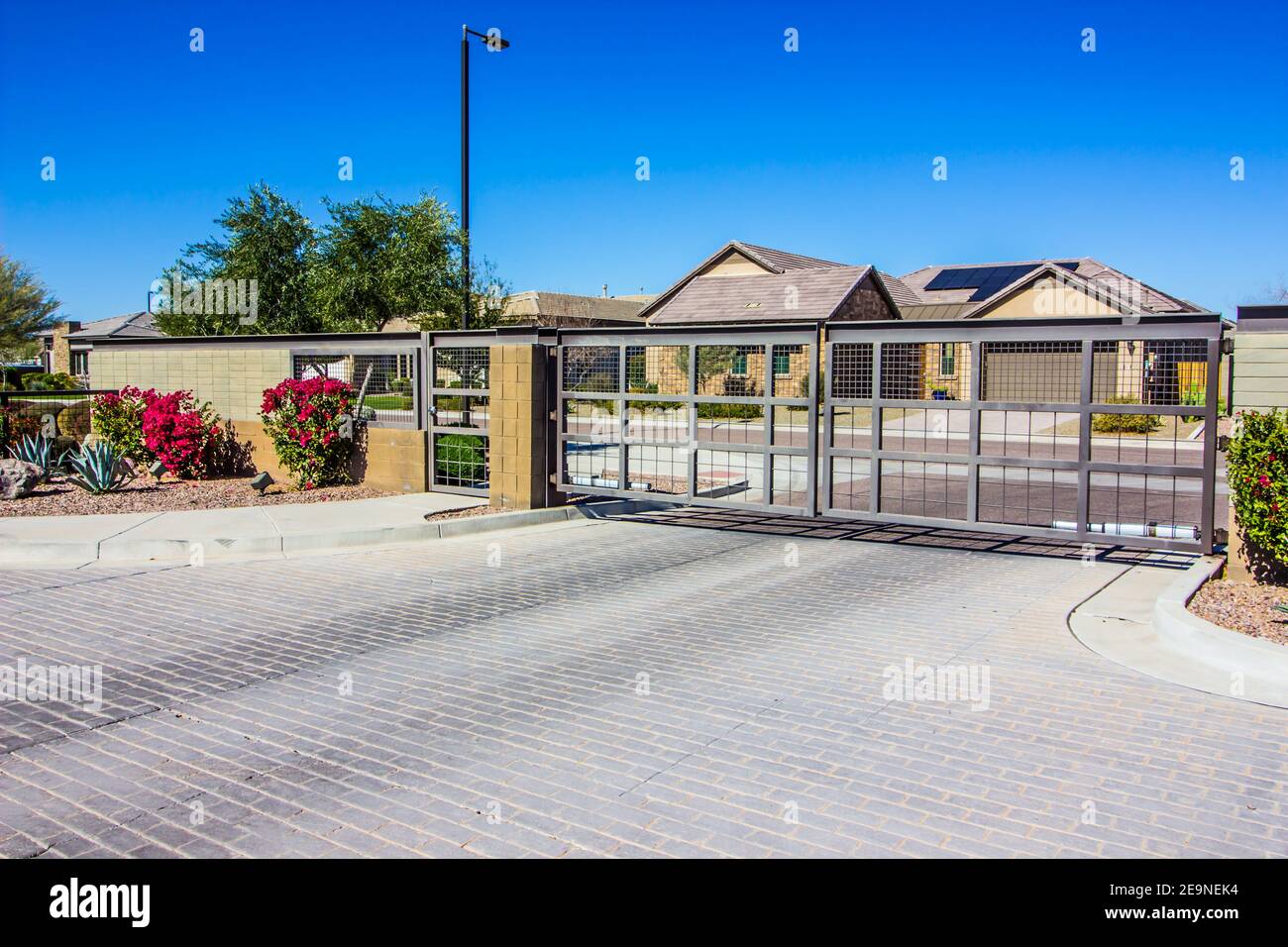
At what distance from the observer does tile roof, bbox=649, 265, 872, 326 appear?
129ft

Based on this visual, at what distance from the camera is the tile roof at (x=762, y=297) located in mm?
39312

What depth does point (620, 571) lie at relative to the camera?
10070 millimetres

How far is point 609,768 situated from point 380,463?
433 inches

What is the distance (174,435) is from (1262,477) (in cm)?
1425

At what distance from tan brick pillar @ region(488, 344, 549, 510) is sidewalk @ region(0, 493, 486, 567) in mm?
872

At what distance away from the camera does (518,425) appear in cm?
1345

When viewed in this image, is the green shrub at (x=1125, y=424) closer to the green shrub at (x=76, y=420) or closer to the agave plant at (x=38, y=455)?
the agave plant at (x=38, y=455)

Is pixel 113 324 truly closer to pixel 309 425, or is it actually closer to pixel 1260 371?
pixel 309 425

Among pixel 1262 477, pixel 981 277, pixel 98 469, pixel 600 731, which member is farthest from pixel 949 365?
pixel 981 277

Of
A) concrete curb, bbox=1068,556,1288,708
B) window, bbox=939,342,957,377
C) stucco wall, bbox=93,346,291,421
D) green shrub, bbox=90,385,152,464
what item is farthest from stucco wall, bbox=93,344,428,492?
concrete curb, bbox=1068,556,1288,708

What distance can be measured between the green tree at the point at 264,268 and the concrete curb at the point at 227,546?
1252 cm

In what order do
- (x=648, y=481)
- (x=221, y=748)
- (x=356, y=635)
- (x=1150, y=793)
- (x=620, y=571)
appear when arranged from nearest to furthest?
(x=1150, y=793) < (x=221, y=748) < (x=356, y=635) < (x=620, y=571) < (x=648, y=481)
